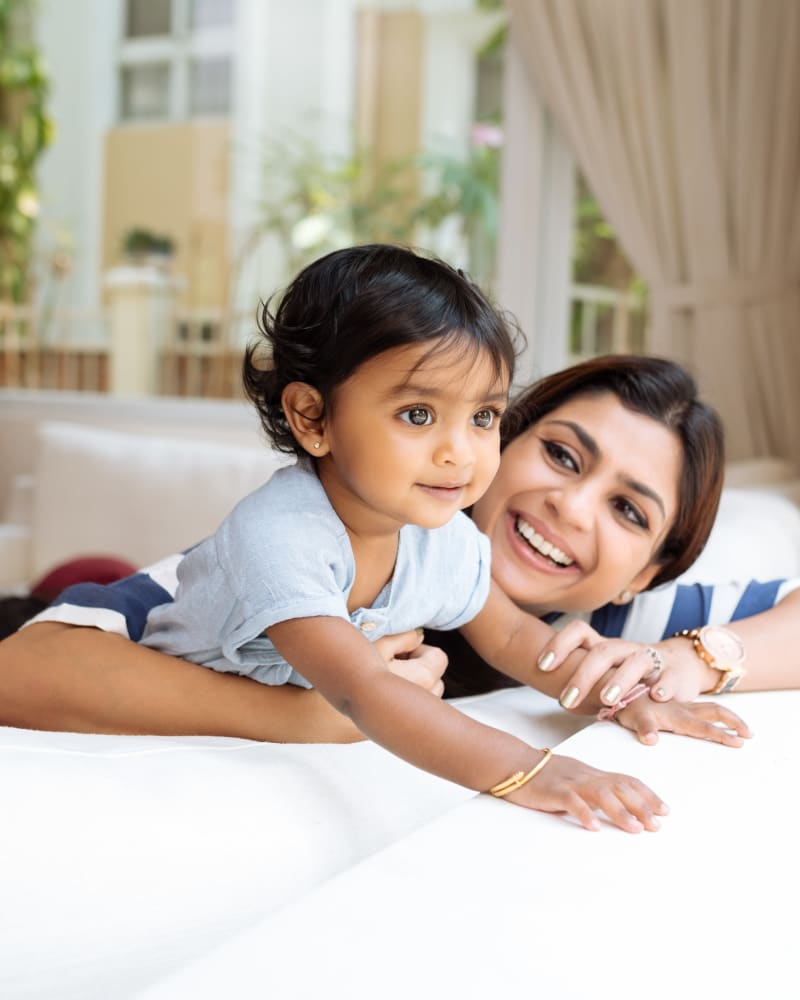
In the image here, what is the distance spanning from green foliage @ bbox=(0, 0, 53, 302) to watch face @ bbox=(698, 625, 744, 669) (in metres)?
4.74

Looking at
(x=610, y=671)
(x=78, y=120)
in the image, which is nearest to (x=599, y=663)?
(x=610, y=671)

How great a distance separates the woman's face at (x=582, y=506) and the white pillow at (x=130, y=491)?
5.13 ft

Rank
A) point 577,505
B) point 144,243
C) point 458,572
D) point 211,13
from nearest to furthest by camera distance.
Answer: point 458,572 → point 577,505 → point 211,13 → point 144,243

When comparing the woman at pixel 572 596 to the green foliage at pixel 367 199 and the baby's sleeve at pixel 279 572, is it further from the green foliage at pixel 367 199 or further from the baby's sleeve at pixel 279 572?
the green foliage at pixel 367 199

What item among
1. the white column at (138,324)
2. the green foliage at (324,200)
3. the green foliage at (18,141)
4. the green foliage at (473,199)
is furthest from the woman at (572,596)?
the green foliage at (18,141)

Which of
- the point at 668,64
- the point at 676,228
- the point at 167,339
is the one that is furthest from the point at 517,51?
the point at 167,339

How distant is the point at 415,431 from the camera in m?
1.02

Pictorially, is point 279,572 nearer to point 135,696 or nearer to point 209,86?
point 135,696

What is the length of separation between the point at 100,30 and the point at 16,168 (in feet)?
2.53

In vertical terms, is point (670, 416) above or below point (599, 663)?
above

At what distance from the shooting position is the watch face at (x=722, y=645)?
4.19 feet

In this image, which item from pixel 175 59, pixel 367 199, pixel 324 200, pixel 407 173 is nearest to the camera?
pixel 407 173

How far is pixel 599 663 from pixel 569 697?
0.05 metres

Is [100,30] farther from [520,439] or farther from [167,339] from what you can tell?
[520,439]
